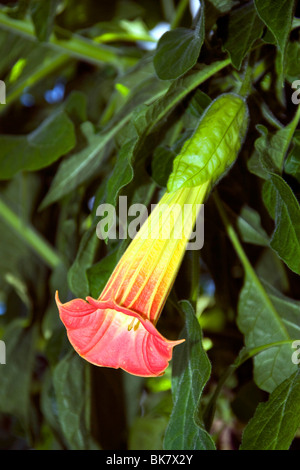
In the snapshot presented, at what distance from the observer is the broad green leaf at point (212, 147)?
432 millimetres

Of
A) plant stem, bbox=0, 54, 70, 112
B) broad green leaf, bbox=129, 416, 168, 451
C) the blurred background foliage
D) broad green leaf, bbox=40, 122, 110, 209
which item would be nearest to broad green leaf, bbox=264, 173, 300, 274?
the blurred background foliage

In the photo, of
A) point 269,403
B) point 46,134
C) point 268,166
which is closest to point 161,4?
point 46,134

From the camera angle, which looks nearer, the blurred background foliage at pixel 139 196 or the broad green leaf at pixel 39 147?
the blurred background foliage at pixel 139 196

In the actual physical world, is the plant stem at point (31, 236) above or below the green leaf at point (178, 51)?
below

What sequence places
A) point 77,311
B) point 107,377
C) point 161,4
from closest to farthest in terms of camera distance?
1. point 77,311
2. point 107,377
3. point 161,4

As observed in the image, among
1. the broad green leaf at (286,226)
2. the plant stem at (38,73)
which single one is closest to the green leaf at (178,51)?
the broad green leaf at (286,226)

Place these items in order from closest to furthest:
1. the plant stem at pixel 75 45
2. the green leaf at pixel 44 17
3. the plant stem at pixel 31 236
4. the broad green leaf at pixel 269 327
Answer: the broad green leaf at pixel 269 327
the green leaf at pixel 44 17
the plant stem at pixel 75 45
the plant stem at pixel 31 236

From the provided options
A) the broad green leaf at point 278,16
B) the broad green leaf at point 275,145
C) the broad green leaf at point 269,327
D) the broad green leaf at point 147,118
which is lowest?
the broad green leaf at point 269,327


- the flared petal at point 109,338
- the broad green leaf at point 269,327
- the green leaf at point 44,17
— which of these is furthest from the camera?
the green leaf at point 44,17

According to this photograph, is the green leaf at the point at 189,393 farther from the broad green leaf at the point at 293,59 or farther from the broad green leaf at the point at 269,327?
the broad green leaf at the point at 293,59

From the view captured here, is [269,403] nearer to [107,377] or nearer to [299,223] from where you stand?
[299,223]

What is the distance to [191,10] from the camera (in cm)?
75

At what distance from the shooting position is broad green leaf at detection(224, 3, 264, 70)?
0.45 m

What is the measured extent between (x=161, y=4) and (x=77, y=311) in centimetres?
66
